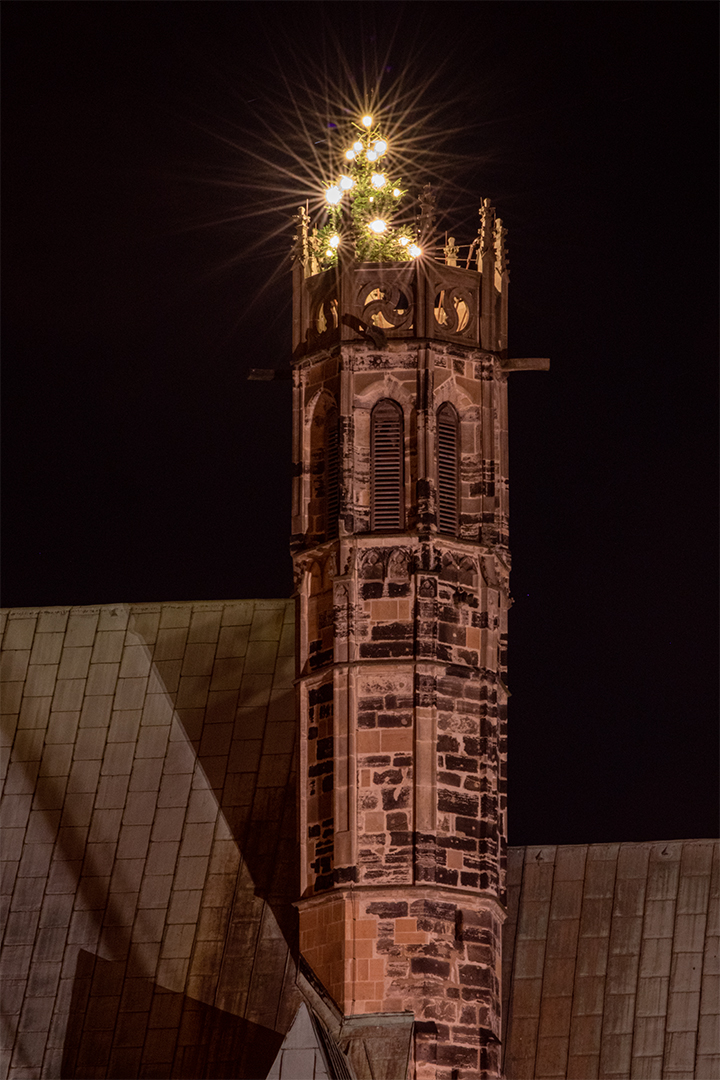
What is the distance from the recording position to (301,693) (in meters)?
48.8

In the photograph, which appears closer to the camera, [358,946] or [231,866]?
[358,946]

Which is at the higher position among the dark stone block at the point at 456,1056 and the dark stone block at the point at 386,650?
the dark stone block at the point at 386,650

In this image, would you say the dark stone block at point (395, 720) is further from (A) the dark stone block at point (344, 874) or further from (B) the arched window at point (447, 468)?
(B) the arched window at point (447, 468)

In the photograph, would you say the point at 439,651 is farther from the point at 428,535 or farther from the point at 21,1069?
the point at 21,1069

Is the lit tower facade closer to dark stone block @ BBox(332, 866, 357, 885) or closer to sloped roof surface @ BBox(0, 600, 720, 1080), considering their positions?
dark stone block @ BBox(332, 866, 357, 885)

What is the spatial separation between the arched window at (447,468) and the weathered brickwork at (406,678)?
0.10m

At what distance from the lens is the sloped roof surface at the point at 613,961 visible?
49438mm

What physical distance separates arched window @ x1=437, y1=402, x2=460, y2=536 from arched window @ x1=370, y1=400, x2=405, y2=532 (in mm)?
607

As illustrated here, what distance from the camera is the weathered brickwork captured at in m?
46.7

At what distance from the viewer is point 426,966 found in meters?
46.5

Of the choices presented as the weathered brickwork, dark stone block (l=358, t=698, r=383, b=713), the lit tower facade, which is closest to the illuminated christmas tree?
the lit tower facade

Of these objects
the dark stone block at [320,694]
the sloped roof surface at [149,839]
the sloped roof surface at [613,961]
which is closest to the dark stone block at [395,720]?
the dark stone block at [320,694]

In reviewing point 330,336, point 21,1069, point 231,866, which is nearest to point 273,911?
point 231,866

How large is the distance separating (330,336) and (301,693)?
5.53 metres
